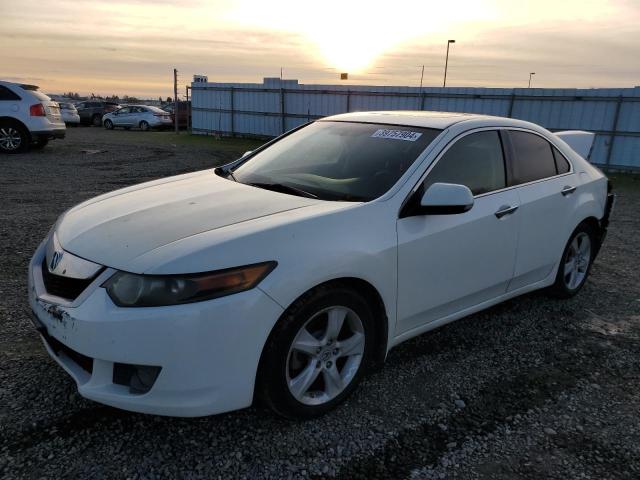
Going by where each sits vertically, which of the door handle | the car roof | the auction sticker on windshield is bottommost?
the door handle

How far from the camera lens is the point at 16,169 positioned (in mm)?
11023

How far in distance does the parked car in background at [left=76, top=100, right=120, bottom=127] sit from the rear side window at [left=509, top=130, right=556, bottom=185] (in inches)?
1166

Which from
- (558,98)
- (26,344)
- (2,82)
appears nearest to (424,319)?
(26,344)

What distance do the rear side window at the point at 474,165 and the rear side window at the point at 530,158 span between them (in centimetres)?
19

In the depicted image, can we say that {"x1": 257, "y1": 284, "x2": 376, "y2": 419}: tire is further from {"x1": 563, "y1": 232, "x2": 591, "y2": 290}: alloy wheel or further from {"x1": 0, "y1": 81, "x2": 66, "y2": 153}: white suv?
{"x1": 0, "y1": 81, "x2": 66, "y2": 153}: white suv

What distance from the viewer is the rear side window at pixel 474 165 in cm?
328

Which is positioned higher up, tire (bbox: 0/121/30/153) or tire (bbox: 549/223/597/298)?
tire (bbox: 549/223/597/298)

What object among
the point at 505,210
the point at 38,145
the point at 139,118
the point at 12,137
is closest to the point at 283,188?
the point at 505,210

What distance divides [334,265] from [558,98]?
1500 cm

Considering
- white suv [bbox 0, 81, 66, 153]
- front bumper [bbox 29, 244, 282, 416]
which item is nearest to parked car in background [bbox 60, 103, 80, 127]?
white suv [bbox 0, 81, 66, 153]

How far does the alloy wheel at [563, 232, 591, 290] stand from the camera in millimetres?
4477

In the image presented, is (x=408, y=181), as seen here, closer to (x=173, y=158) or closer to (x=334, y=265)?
(x=334, y=265)

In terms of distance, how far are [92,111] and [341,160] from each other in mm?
29675

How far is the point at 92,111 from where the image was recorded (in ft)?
96.6
